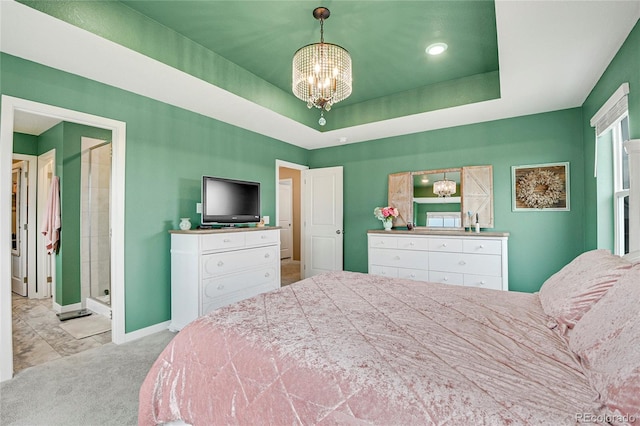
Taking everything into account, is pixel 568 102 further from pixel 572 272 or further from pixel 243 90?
pixel 243 90

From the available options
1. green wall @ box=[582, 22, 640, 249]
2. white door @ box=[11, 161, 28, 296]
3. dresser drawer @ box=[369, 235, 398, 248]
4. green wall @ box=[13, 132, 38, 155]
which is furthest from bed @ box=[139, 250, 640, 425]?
green wall @ box=[13, 132, 38, 155]

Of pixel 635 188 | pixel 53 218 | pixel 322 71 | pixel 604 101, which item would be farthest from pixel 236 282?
→ pixel 604 101

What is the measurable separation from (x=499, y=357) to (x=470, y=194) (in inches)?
135

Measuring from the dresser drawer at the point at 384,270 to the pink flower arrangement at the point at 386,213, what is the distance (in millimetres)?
720

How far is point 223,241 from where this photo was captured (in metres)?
3.22

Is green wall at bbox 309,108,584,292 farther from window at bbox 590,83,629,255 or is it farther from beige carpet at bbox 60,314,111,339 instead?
beige carpet at bbox 60,314,111,339

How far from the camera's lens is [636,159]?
74.4 inches

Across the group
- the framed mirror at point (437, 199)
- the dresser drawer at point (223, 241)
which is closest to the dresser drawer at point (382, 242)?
the framed mirror at point (437, 199)

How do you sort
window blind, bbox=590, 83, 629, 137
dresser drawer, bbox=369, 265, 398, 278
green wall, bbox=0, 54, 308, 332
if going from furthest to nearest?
dresser drawer, bbox=369, 265, 398, 278 → green wall, bbox=0, 54, 308, 332 → window blind, bbox=590, 83, 629, 137

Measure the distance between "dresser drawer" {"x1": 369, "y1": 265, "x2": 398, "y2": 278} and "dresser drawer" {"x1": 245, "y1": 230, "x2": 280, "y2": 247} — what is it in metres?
1.43

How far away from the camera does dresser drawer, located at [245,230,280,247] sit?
356 cm

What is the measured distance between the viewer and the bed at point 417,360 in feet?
2.61

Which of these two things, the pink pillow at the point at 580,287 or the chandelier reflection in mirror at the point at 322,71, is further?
the chandelier reflection in mirror at the point at 322,71

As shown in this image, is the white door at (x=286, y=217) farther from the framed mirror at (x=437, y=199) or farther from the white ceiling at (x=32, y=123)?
the white ceiling at (x=32, y=123)
